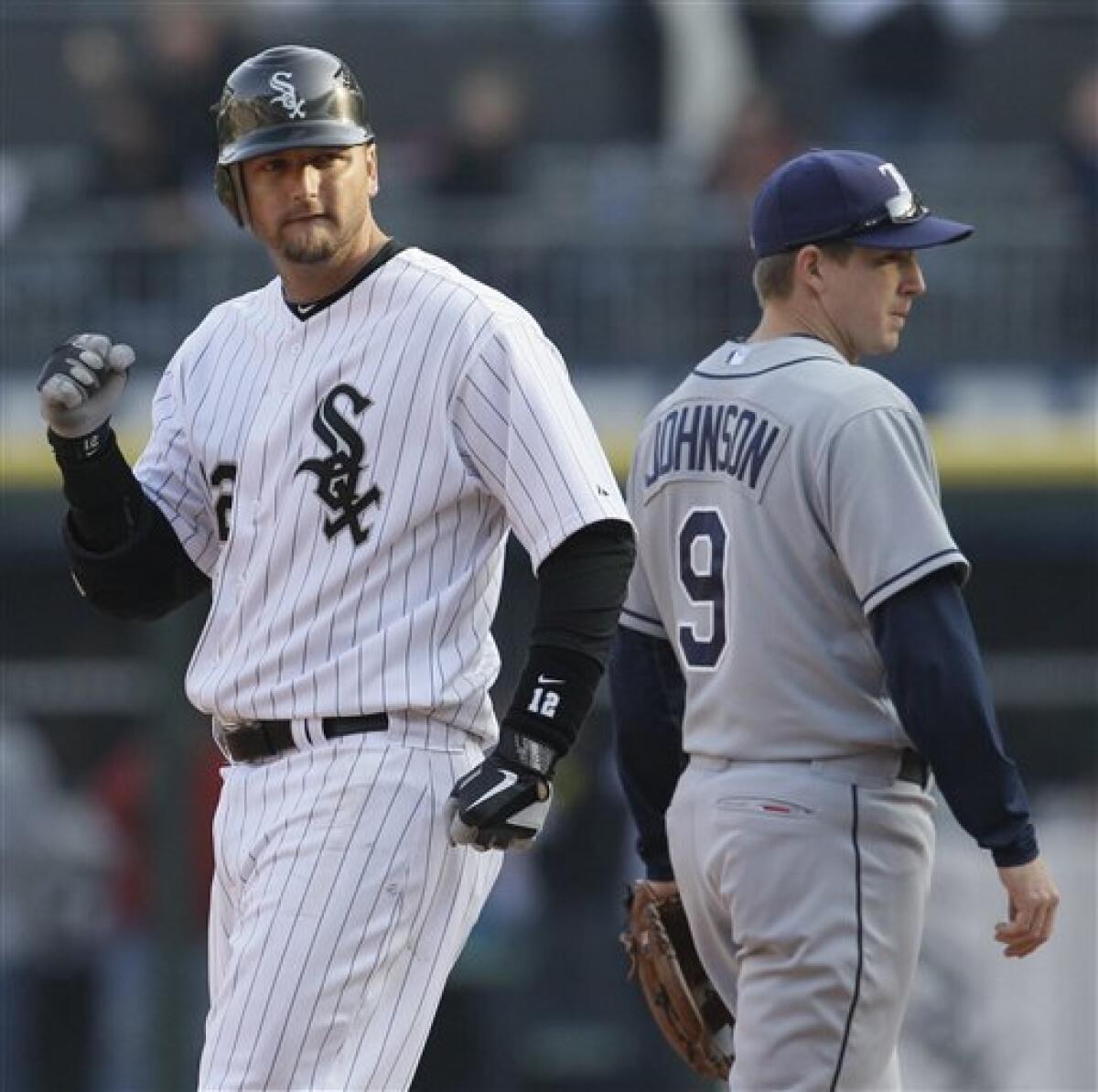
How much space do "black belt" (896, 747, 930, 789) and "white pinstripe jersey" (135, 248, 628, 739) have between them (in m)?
0.62

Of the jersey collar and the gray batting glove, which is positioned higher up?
the jersey collar

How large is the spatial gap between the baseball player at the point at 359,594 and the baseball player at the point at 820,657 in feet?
1.16

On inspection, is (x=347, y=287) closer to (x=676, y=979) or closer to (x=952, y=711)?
(x=952, y=711)

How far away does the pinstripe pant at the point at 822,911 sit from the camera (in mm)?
3963

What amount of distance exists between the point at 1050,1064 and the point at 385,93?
5525 millimetres

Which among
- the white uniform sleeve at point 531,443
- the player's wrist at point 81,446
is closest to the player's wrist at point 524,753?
the white uniform sleeve at point 531,443

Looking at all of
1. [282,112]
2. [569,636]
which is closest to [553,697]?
[569,636]

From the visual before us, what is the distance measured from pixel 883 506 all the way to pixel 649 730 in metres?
0.69

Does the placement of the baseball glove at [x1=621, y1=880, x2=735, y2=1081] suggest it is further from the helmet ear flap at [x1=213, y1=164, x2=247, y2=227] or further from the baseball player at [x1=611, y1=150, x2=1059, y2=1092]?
the helmet ear flap at [x1=213, y1=164, x2=247, y2=227]

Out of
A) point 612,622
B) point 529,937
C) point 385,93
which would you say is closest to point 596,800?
point 529,937

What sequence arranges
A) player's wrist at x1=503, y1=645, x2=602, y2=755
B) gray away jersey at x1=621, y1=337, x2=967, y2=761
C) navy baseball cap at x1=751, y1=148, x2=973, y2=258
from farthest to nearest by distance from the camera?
navy baseball cap at x1=751, y1=148, x2=973, y2=258 < gray away jersey at x1=621, y1=337, x2=967, y2=761 < player's wrist at x1=503, y1=645, x2=602, y2=755

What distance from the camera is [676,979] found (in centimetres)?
436

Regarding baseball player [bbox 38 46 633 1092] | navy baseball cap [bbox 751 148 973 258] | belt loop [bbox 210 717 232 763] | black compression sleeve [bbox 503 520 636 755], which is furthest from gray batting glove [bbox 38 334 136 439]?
navy baseball cap [bbox 751 148 973 258]

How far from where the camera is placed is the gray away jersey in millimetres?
3904
